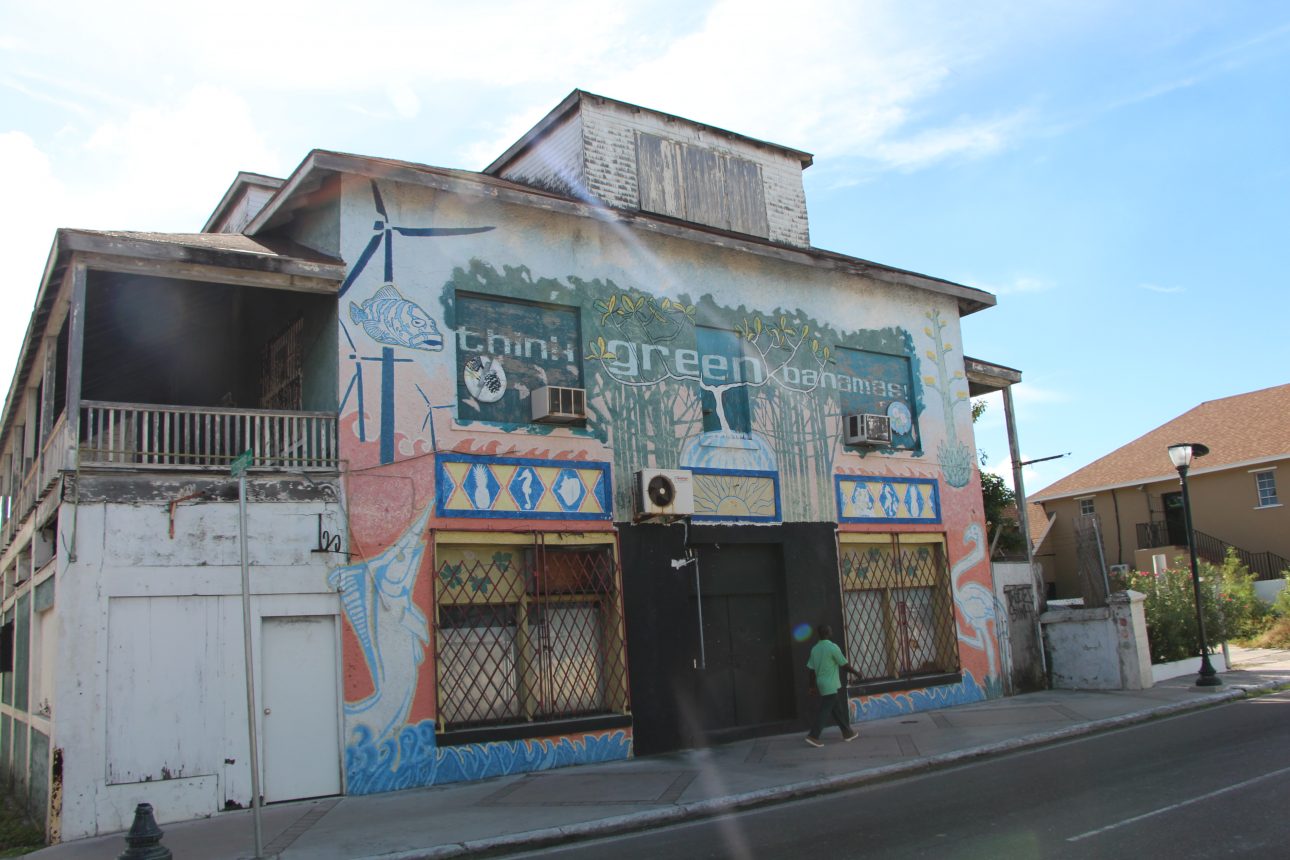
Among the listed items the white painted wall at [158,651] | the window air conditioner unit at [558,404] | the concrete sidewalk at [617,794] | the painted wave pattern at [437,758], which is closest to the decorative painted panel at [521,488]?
the window air conditioner unit at [558,404]

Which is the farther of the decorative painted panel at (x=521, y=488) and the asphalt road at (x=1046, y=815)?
the decorative painted panel at (x=521, y=488)

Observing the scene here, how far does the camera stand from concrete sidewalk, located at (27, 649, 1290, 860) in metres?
8.98

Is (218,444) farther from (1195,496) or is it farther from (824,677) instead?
(1195,496)

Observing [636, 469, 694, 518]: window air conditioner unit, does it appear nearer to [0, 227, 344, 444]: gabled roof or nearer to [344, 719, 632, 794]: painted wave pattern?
[344, 719, 632, 794]: painted wave pattern

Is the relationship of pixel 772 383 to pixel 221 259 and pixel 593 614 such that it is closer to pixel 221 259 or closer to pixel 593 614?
pixel 593 614

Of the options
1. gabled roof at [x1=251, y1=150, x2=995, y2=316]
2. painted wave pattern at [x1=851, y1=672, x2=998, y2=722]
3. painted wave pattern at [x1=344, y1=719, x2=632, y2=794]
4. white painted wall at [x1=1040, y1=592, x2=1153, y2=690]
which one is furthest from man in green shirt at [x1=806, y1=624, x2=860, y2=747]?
white painted wall at [x1=1040, y1=592, x2=1153, y2=690]

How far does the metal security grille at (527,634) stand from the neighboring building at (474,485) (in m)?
0.04

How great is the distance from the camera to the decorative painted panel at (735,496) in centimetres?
1457

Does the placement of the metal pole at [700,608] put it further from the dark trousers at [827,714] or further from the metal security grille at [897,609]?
the metal security grille at [897,609]

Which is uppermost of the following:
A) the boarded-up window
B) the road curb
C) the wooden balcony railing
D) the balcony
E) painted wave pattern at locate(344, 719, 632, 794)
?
the boarded-up window

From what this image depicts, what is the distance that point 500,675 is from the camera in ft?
41.0

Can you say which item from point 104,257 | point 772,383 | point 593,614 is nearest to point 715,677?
point 593,614

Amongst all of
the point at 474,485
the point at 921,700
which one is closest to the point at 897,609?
the point at 921,700

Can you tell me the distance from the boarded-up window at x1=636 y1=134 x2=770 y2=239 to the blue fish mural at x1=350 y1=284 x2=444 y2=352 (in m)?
5.50
